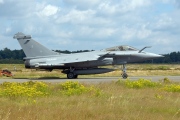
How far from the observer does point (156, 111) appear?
10.3 m

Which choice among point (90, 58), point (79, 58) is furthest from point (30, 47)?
point (90, 58)

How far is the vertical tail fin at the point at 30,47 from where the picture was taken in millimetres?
31328

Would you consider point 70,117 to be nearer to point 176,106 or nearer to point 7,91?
point 176,106

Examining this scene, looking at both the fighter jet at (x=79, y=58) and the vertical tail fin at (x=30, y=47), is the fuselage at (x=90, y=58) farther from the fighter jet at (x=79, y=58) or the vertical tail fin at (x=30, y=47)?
the vertical tail fin at (x=30, y=47)

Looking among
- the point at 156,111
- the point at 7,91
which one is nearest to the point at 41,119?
the point at 156,111

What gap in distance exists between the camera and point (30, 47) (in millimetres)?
31312

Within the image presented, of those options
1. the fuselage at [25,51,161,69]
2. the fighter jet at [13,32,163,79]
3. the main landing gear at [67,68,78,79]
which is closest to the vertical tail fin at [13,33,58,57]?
the fighter jet at [13,32,163,79]

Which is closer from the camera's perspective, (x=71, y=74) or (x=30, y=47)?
(x=30, y=47)

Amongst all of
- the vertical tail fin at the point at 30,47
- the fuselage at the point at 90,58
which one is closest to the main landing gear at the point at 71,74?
Answer: the fuselage at the point at 90,58

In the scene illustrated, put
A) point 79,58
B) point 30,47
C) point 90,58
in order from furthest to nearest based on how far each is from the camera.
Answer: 1. point 30,47
2. point 79,58
3. point 90,58

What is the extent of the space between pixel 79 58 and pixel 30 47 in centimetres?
431

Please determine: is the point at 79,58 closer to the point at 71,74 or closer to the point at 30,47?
the point at 71,74

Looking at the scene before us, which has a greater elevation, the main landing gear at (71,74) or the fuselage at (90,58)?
the fuselage at (90,58)

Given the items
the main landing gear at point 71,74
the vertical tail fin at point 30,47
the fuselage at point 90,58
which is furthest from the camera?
the main landing gear at point 71,74
